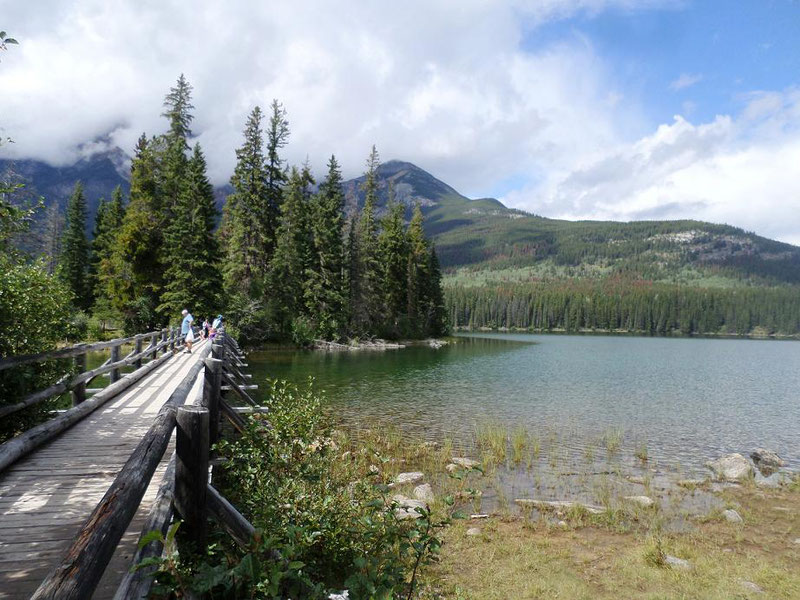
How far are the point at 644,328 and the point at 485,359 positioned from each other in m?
144

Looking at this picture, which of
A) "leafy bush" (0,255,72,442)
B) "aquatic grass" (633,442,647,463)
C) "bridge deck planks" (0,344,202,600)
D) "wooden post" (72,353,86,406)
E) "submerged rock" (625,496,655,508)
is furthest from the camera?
"aquatic grass" (633,442,647,463)

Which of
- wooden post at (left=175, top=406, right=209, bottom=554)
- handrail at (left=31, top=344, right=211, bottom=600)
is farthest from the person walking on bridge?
handrail at (left=31, top=344, right=211, bottom=600)

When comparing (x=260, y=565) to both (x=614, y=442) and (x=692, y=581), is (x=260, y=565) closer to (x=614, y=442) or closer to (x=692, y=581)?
(x=692, y=581)

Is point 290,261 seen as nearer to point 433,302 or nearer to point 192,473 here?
point 433,302

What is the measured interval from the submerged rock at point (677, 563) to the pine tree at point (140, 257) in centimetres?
3763

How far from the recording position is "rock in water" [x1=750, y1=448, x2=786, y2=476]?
48.4ft

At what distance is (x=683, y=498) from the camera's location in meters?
11.8

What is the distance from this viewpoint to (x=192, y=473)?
3.62 metres

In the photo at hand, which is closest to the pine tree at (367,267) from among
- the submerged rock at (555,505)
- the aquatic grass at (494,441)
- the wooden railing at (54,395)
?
the aquatic grass at (494,441)

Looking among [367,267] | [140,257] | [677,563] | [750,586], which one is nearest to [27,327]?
[677,563]

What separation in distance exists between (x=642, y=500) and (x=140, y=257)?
126 ft

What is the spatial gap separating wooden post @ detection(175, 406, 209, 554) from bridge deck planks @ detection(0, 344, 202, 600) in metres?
0.57

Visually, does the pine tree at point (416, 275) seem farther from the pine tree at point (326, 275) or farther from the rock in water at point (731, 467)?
the rock in water at point (731, 467)

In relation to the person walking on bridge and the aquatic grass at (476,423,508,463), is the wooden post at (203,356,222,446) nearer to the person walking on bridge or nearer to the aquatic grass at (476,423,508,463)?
the aquatic grass at (476,423,508,463)
